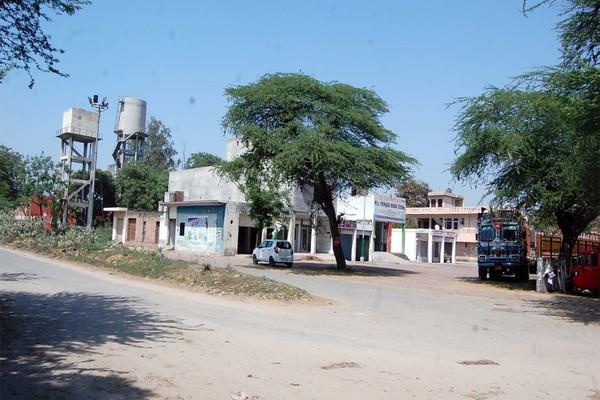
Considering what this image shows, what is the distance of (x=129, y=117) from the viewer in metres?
95.1

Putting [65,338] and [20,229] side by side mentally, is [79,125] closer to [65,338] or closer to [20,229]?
[20,229]

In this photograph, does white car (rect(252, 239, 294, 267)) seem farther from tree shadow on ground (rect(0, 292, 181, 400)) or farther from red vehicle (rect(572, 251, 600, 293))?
tree shadow on ground (rect(0, 292, 181, 400))

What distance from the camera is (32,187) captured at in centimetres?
5350

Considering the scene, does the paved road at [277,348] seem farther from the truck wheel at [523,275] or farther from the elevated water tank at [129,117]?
the elevated water tank at [129,117]

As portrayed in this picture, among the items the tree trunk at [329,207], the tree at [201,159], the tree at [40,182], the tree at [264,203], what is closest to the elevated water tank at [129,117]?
the tree at [201,159]

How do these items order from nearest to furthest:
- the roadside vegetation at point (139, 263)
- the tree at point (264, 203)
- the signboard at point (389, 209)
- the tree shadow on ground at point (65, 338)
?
1. the tree shadow on ground at point (65, 338)
2. the roadside vegetation at point (139, 263)
3. the tree at point (264, 203)
4. the signboard at point (389, 209)

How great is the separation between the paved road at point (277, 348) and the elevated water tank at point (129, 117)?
3157 inches

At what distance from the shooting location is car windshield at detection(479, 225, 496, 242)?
1305 inches

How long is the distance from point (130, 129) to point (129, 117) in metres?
2.16

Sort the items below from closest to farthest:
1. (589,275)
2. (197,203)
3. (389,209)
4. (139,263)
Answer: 1. (589,275)
2. (139,263)
3. (197,203)
4. (389,209)

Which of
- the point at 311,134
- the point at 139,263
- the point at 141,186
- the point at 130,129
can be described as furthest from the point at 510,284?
the point at 130,129

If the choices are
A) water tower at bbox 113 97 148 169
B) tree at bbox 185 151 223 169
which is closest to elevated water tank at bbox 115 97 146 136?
water tower at bbox 113 97 148 169

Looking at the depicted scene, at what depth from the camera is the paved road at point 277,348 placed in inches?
279

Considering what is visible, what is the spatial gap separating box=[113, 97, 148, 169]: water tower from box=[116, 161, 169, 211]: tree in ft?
45.3
